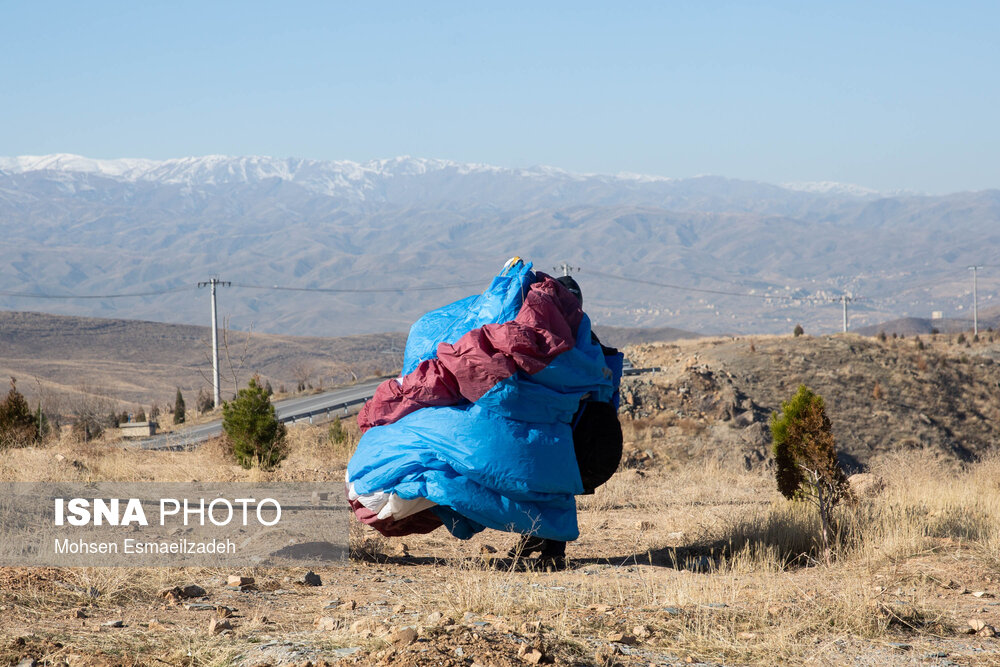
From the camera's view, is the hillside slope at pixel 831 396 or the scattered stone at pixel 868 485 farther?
the hillside slope at pixel 831 396

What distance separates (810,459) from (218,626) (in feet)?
21.2

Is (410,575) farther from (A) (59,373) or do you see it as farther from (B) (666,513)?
(A) (59,373)

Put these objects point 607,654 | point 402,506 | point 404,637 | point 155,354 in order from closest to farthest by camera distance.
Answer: point 404,637 → point 607,654 → point 402,506 → point 155,354

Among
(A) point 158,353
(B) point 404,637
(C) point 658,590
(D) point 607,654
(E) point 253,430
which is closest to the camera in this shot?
(B) point 404,637

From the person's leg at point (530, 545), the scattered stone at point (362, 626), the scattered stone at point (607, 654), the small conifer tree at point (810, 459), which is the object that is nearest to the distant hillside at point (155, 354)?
the small conifer tree at point (810, 459)

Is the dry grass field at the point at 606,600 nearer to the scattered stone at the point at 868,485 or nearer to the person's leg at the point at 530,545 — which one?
the person's leg at the point at 530,545

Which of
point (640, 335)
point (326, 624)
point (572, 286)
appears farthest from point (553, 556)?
point (640, 335)

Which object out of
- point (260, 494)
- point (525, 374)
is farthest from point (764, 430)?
point (525, 374)

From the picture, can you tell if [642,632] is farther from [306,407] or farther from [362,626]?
[306,407]

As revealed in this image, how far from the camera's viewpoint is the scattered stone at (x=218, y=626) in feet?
19.1

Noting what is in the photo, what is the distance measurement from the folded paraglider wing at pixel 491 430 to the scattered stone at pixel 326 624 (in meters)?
2.09

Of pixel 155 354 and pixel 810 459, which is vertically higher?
pixel 810 459

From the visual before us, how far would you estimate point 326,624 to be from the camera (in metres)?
5.92

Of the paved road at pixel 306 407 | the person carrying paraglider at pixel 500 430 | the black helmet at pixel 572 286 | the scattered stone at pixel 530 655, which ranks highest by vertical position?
the black helmet at pixel 572 286
